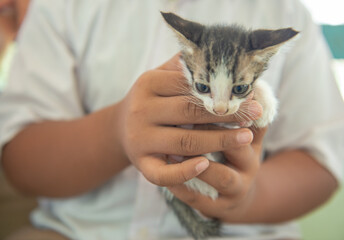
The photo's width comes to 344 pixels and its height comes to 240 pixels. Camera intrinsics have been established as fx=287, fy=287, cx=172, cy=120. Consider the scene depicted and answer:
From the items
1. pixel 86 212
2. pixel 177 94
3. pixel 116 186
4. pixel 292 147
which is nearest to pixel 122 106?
pixel 177 94

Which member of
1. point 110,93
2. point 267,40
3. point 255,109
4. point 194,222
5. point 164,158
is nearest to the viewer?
Result: point 267,40

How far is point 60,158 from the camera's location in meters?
1.16

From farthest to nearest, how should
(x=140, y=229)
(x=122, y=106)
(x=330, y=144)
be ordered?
(x=330, y=144) < (x=140, y=229) < (x=122, y=106)

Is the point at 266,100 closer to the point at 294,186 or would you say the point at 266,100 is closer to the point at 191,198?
the point at 191,198

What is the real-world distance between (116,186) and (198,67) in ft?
2.55

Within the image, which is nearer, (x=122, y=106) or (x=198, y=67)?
(x=198, y=67)

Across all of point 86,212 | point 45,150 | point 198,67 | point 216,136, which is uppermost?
point 198,67

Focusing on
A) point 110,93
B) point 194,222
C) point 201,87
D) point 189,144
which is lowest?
point 194,222

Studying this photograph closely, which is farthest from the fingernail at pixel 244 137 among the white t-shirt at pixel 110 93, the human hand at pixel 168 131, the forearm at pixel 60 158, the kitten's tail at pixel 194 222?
the forearm at pixel 60 158

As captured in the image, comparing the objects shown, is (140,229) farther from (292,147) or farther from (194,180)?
(292,147)

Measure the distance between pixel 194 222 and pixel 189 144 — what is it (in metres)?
0.30

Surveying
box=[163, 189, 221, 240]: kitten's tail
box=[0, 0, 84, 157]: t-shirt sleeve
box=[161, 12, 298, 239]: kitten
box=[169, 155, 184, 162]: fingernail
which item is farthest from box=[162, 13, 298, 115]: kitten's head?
box=[0, 0, 84, 157]: t-shirt sleeve

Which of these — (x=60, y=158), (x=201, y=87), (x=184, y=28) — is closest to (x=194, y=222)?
(x=201, y=87)

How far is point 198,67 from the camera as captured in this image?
22.4 inches
